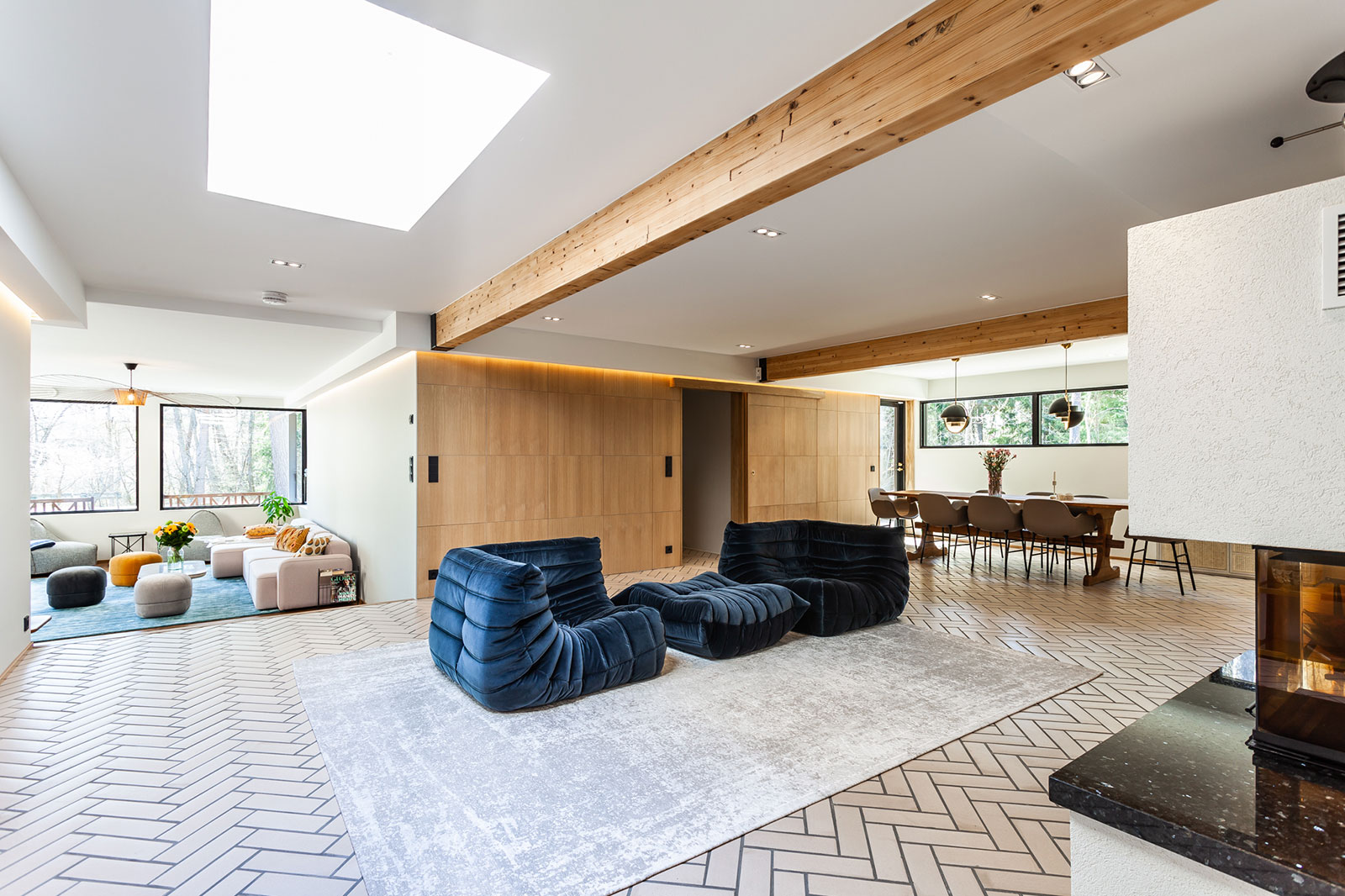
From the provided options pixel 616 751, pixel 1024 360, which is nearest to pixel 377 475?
pixel 616 751

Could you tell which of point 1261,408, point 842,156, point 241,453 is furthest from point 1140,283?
point 241,453

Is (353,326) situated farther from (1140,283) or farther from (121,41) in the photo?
(1140,283)

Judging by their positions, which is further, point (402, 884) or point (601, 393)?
point (601, 393)

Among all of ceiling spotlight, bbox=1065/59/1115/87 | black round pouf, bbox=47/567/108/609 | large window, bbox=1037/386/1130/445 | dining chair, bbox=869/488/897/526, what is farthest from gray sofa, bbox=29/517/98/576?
large window, bbox=1037/386/1130/445

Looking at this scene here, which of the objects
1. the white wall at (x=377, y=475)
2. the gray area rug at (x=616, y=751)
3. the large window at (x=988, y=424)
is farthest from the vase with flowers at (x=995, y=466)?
the white wall at (x=377, y=475)

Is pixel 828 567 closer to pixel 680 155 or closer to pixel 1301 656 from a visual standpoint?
pixel 680 155

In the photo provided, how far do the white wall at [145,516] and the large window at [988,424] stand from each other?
11944mm

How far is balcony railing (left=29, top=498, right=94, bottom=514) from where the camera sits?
377 inches

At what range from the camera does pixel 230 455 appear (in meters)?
11.2

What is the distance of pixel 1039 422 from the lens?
10.3 metres

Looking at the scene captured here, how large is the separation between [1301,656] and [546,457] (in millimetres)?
6295

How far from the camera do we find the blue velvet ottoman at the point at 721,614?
422 centimetres

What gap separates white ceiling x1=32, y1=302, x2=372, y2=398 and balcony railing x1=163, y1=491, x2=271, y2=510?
6.33 feet

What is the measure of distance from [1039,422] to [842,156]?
9668 millimetres
